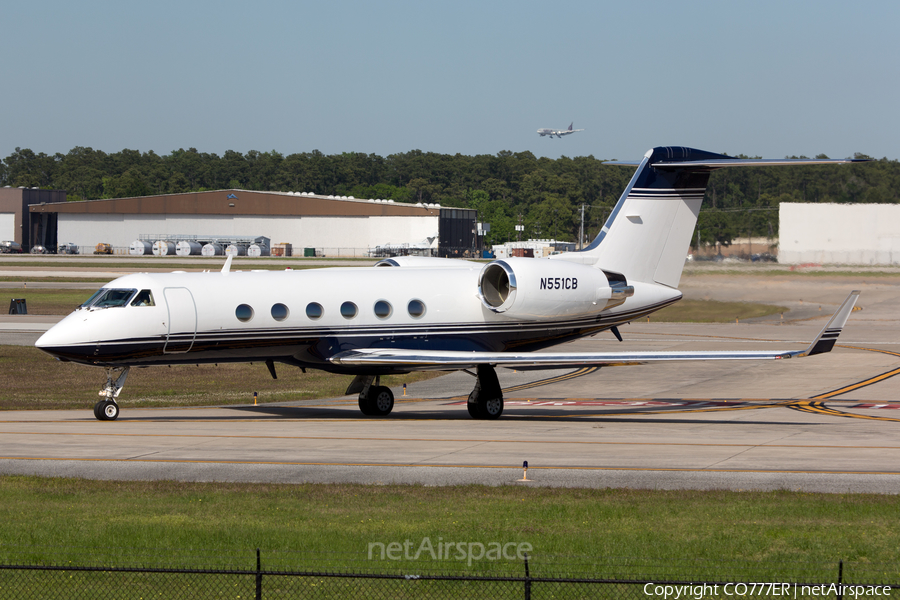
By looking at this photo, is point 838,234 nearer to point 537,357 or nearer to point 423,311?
point 423,311

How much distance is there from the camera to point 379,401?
88.7ft

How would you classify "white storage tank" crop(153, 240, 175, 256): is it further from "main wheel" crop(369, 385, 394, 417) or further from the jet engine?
the jet engine

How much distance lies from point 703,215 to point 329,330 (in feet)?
244

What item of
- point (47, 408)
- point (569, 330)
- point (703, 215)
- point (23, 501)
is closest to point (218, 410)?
point (47, 408)

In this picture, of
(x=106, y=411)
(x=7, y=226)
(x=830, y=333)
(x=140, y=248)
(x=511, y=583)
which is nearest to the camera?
(x=511, y=583)

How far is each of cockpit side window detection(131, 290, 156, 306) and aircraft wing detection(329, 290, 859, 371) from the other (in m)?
4.68

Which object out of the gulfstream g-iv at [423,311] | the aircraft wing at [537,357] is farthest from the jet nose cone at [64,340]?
the aircraft wing at [537,357]

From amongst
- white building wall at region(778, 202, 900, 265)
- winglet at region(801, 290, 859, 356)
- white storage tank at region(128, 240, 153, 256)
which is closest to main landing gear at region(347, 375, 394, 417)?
winglet at region(801, 290, 859, 356)

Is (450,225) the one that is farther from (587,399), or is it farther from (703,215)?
(587,399)

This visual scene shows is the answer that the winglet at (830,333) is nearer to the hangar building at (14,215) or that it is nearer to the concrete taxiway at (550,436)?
the concrete taxiway at (550,436)

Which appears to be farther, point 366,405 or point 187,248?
point 187,248

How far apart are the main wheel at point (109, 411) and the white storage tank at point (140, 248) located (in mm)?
127662

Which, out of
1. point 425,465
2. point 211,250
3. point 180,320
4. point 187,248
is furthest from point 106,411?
point 187,248

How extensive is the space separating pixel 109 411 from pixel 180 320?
3.02 metres
